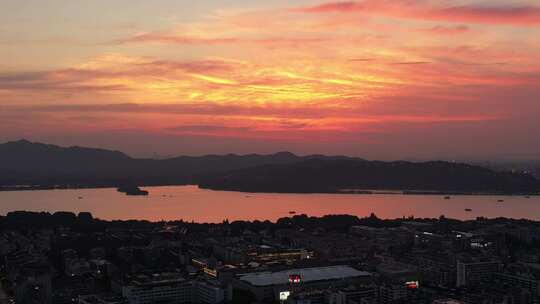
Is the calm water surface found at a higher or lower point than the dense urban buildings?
higher

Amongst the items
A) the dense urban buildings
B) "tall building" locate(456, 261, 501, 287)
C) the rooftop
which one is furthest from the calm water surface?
"tall building" locate(456, 261, 501, 287)

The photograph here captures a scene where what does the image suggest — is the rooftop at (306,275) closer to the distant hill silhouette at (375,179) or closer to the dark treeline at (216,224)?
the dark treeline at (216,224)

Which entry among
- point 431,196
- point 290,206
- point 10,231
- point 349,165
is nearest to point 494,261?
point 10,231

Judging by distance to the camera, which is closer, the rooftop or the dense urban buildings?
the dense urban buildings

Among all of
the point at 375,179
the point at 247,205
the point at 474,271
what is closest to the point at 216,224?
the point at 247,205

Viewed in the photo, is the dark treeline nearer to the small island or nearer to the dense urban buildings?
the dense urban buildings
